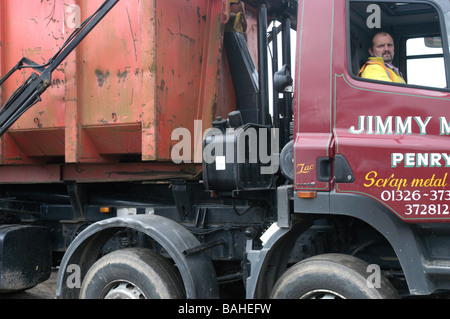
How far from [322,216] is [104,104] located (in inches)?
79.9

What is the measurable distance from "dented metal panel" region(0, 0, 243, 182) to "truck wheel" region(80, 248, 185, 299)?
78cm

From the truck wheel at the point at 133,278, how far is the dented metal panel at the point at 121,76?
0.78 m

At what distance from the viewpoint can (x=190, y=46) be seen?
4.39m

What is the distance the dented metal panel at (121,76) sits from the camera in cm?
410

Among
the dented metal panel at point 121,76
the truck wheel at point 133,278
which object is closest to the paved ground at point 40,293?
the dented metal panel at point 121,76

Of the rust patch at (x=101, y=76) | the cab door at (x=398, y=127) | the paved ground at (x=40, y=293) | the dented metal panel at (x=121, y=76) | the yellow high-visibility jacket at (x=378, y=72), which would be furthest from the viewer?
the paved ground at (x=40, y=293)

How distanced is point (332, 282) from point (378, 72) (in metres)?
1.40

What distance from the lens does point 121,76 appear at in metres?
4.27

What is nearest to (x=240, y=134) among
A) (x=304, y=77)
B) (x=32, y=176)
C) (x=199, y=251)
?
(x=304, y=77)

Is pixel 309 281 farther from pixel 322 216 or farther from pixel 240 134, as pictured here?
pixel 240 134
